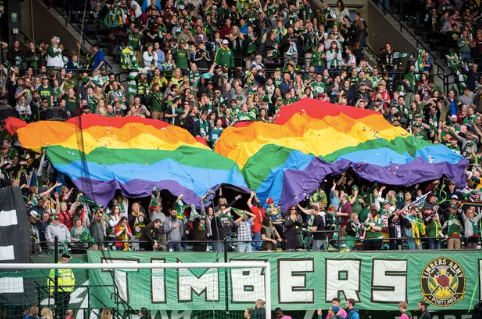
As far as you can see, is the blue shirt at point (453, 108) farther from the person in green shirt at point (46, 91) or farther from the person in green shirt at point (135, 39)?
the person in green shirt at point (46, 91)

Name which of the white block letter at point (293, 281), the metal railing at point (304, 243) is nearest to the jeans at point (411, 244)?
the metal railing at point (304, 243)

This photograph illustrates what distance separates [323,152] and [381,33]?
33.2 feet

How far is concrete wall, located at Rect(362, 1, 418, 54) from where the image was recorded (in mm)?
35500

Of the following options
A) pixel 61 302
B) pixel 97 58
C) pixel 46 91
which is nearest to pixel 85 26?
pixel 97 58

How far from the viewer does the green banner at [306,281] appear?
22.5 meters

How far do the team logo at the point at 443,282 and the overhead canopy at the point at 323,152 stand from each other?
303cm

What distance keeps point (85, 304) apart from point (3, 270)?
7.27ft

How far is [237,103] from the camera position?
92.7 ft

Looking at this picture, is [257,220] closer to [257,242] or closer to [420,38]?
[257,242]

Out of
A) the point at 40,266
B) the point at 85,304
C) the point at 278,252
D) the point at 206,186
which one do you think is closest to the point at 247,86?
the point at 206,186

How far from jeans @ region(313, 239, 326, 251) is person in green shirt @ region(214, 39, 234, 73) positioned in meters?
7.08

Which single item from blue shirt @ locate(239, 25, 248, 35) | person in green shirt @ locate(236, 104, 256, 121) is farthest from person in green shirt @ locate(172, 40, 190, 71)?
blue shirt @ locate(239, 25, 248, 35)

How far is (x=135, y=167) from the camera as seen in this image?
2542cm

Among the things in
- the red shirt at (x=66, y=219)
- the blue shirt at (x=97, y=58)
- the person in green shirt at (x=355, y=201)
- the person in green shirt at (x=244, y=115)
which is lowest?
the red shirt at (x=66, y=219)
